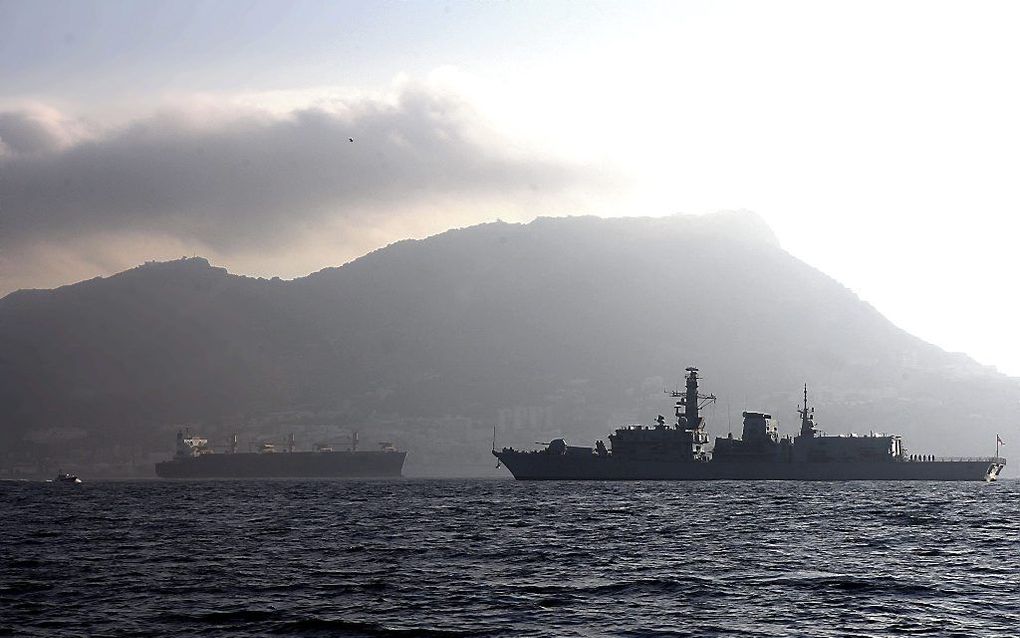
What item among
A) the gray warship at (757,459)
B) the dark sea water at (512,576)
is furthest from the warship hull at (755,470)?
the dark sea water at (512,576)

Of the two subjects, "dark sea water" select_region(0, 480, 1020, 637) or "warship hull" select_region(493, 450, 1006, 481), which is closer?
"dark sea water" select_region(0, 480, 1020, 637)

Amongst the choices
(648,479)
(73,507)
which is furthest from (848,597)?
(648,479)

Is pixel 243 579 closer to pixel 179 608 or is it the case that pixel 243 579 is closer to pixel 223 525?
pixel 179 608

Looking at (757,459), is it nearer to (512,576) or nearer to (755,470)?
(755,470)

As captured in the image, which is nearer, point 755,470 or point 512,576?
point 512,576

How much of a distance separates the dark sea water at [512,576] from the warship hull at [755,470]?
75.7 metres

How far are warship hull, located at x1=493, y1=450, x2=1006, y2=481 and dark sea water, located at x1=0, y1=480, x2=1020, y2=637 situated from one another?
7574 centimetres

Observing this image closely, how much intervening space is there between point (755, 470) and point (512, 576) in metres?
113

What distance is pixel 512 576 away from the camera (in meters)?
32.6

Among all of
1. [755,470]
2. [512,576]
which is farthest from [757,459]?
[512,576]

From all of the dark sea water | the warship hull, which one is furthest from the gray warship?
the dark sea water

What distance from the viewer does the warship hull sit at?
137625mm

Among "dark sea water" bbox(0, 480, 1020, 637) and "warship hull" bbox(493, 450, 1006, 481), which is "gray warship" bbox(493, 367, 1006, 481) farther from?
"dark sea water" bbox(0, 480, 1020, 637)

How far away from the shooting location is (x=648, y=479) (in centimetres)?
14050
